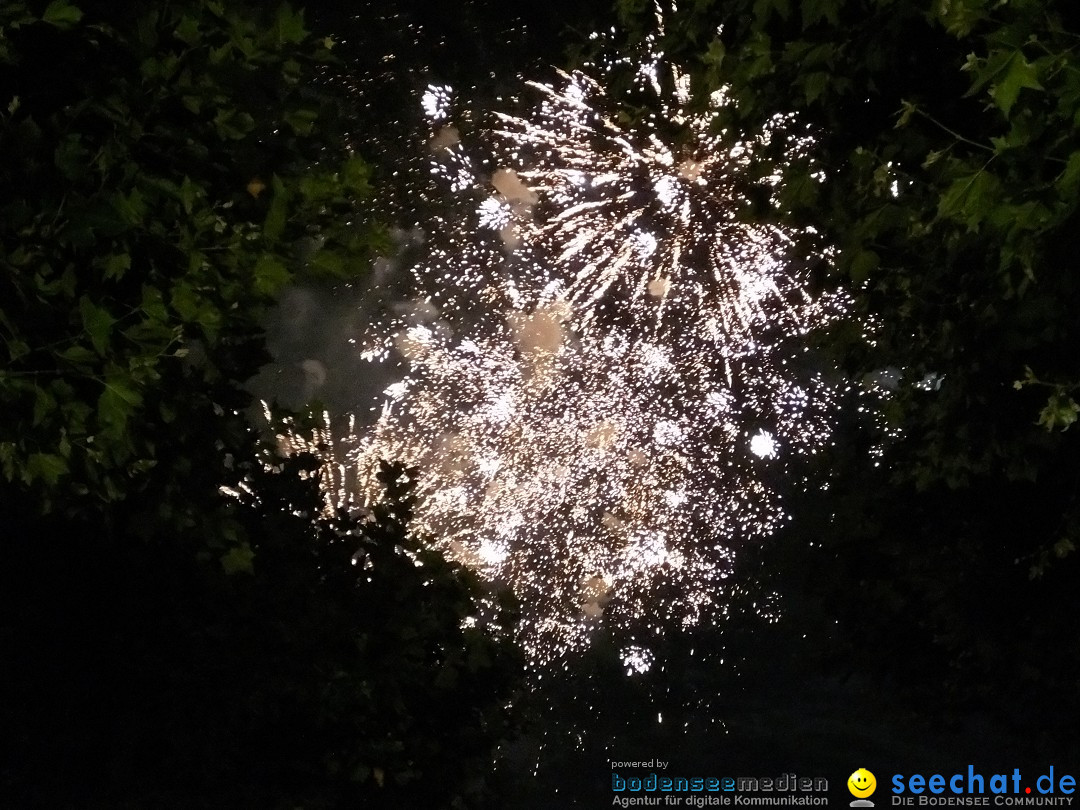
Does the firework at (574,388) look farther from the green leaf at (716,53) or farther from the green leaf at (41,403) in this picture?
the green leaf at (41,403)

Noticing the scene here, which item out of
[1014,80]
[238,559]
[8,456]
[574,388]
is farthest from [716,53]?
[574,388]

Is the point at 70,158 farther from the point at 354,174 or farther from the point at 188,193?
the point at 354,174

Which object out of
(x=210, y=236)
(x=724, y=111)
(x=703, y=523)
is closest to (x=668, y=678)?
(x=703, y=523)

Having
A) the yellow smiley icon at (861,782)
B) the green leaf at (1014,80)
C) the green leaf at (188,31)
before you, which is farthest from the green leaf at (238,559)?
the yellow smiley icon at (861,782)

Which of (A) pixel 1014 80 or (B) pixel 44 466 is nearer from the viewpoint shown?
(A) pixel 1014 80

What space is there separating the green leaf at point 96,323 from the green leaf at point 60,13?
1.15 m

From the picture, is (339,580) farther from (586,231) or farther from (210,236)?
(586,231)

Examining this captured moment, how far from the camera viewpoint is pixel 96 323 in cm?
469

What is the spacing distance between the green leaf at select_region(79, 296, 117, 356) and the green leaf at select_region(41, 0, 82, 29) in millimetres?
1147

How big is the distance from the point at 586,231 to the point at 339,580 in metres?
8.50

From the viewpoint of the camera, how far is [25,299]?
15.2 feet

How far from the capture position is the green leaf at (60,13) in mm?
4574

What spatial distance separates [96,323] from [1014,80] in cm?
388

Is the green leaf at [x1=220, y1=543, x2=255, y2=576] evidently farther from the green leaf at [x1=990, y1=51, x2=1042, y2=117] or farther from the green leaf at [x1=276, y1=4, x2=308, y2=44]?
the green leaf at [x1=990, y1=51, x2=1042, y2=117]
